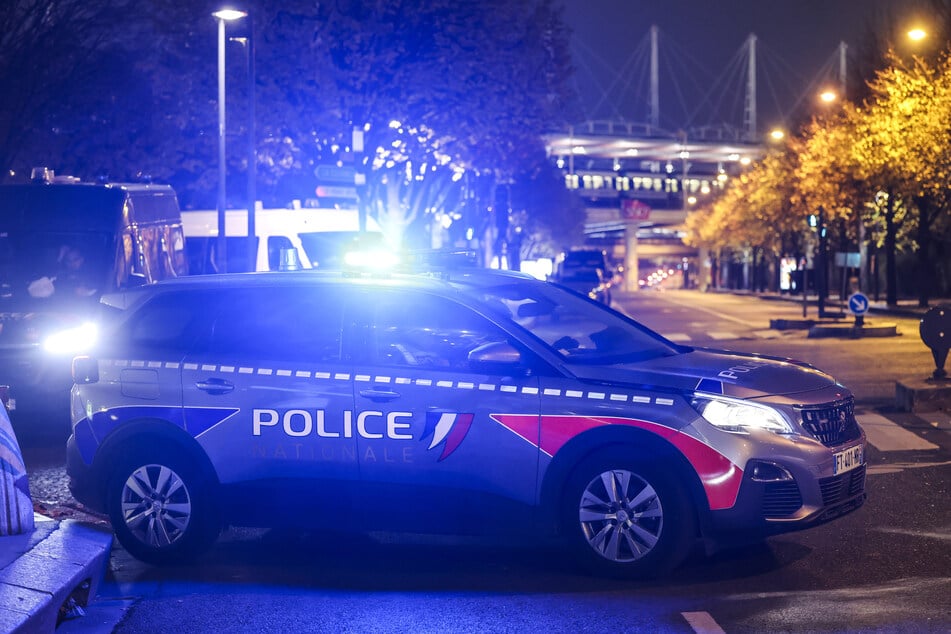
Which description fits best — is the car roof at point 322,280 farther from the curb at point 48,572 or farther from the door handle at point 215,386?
the curb at point 48,572

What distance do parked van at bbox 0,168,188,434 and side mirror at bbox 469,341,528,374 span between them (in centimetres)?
750

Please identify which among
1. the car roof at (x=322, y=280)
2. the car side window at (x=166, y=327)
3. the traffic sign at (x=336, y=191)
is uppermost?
the traffic sign at (x=336, y=191)

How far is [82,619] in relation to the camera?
6594mm

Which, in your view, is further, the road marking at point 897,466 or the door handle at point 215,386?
the road marking at point 897,466

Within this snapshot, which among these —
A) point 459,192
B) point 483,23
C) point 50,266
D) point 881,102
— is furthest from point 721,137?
point 50,266

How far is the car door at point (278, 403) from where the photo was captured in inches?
299

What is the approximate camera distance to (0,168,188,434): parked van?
1417 centimetres

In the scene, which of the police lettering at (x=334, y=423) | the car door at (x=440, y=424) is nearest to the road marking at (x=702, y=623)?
the car door at (x=440, y=424)

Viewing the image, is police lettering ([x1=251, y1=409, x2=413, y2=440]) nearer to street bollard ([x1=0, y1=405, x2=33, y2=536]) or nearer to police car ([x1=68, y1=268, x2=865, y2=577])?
police car ([x1=68, y1=268, x2=865, y2=577])

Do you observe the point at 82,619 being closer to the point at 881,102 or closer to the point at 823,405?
the point at 823,405

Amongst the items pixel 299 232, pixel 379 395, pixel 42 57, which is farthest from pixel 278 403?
pixel 42 57

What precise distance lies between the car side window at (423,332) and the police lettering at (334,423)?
12.4 inches

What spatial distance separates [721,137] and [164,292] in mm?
154567

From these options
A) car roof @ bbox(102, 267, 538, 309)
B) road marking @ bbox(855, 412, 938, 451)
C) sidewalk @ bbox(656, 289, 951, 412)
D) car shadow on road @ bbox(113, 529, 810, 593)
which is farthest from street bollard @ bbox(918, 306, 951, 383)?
car roof @ bbox(102, 267, 538, 309)
